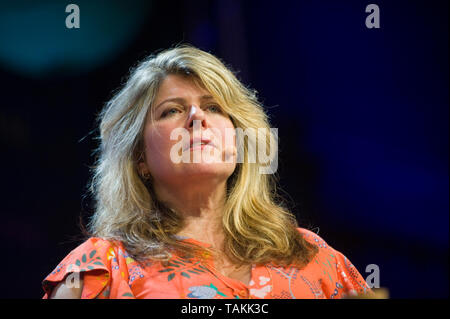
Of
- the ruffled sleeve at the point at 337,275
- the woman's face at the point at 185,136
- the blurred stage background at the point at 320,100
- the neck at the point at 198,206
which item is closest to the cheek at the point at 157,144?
the woman's face at the point at 185,136

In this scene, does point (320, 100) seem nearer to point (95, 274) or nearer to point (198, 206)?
point (198, 206)

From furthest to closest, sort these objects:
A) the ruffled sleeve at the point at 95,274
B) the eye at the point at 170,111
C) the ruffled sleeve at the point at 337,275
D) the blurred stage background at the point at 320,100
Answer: the blurred stage background at the point at 320,100 → the eye at the point at 170,111 → the ruffled sleeve at the point at 337,275 → the ruffled sleeve at the point at 95,274

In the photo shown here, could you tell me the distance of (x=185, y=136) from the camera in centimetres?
151

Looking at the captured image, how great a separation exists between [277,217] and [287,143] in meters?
0.50

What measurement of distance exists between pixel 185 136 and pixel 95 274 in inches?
19.5

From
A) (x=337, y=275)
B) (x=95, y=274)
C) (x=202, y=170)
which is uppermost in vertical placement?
(x=202, y=170)

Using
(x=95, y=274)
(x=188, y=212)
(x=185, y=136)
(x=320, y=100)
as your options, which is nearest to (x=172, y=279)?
(x=95, y=274)

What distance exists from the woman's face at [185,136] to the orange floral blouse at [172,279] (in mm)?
231

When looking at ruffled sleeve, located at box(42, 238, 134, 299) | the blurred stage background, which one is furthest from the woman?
the blurred stage background

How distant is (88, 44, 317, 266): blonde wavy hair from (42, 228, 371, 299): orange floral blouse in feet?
0.16

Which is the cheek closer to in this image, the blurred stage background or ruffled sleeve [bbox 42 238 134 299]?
ruffled sleeve [bbox 42 238 134 299]

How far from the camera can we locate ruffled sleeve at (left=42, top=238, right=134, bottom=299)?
1.26 metres

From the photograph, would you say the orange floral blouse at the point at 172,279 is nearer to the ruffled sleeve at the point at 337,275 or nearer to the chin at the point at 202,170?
the ruffled sleeve at the point at 337,275

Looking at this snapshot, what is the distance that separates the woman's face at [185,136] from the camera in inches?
59.4
